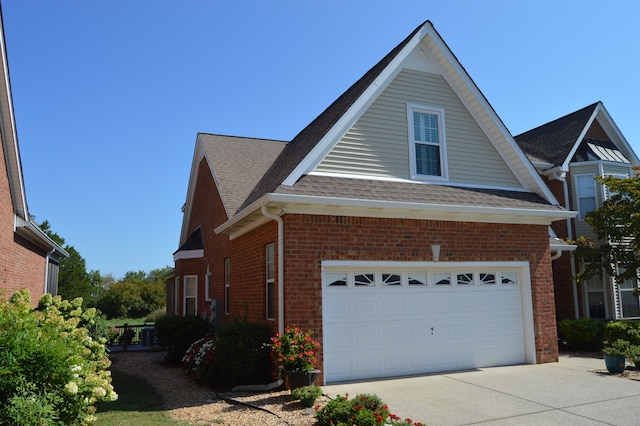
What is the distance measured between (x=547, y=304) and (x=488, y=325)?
179cm

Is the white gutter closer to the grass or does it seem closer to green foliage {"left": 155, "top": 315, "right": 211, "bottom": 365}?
green foliage {"left": 155, "top": 315, "right": 211, "bottom": 365}

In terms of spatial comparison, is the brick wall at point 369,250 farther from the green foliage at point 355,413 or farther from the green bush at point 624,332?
the green foliage at point 355,413

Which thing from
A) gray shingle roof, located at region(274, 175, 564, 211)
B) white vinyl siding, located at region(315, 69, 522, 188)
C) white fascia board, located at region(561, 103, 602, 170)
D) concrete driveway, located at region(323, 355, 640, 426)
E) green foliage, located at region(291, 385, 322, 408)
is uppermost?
white fascia board, located at region(561, 103, 602, 170)

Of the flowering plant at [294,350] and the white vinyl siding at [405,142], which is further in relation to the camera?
the white vinyl siding at [405,142]

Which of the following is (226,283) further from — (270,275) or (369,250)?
(369,250)

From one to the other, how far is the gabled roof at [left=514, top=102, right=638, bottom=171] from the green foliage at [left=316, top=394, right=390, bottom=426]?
50.3ft

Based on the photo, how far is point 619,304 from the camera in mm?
19031

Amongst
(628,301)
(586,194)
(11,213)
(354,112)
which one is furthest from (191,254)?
(628,301)

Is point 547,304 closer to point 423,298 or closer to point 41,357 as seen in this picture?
point 423,298

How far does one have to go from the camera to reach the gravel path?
25.6 feet

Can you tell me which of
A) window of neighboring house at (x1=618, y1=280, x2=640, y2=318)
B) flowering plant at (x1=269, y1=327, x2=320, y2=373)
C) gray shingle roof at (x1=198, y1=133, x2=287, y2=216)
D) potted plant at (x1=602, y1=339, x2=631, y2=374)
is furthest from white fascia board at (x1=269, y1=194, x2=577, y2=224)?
window of neighboring house at (x1=618, y1=280, x2=640, y2=318)

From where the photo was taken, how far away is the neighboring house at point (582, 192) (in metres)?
19.0

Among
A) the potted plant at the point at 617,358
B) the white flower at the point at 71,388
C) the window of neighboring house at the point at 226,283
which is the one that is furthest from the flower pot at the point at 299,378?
the window of neighboring house at the point at 226,283

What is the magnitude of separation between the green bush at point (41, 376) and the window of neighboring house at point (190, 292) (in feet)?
43.8
